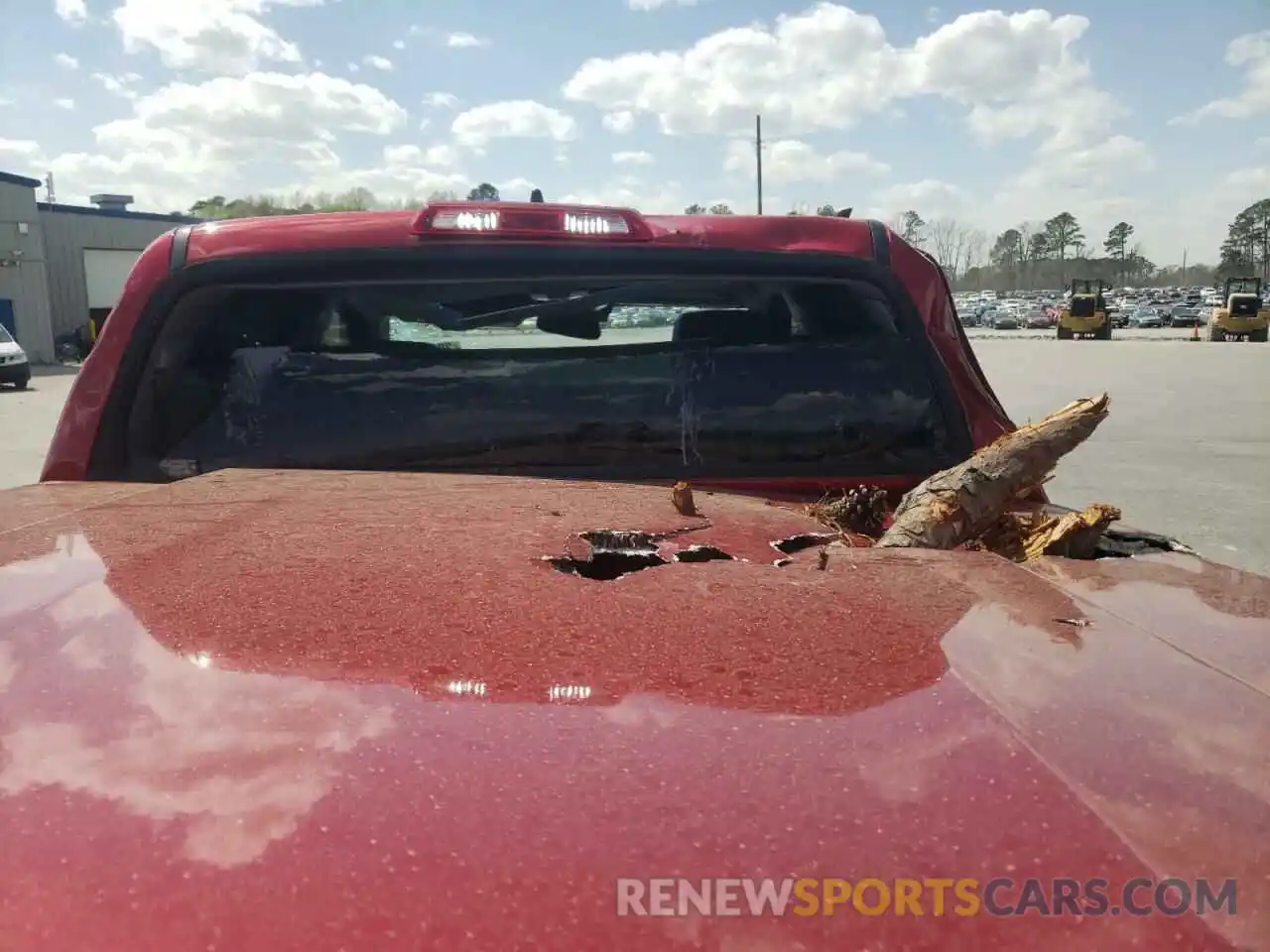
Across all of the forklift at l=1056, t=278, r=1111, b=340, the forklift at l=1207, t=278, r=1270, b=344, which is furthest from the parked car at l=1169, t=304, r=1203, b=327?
the forklift at l=1207, t=278, r=1270, b=344

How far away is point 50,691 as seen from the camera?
108 centimetres

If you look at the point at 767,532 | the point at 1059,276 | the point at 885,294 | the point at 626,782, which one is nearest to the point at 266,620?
the point at 626,782

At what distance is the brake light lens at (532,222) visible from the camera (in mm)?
2416

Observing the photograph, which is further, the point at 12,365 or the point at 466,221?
the point at 12,365

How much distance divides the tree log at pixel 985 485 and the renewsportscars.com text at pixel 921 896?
111 cm

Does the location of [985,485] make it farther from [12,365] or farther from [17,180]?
[17,180]

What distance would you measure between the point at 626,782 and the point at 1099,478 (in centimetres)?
1043

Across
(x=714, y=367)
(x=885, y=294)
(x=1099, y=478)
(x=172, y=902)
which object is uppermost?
(x=885, y=294)

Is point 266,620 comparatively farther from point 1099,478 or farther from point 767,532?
point 1099,478

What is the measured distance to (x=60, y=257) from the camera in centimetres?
4072

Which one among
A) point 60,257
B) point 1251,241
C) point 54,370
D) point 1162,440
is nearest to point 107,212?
point 60,257

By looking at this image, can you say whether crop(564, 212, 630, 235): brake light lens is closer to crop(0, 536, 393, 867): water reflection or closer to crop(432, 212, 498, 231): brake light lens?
crop(432, 212, 498, 231): brake light lens

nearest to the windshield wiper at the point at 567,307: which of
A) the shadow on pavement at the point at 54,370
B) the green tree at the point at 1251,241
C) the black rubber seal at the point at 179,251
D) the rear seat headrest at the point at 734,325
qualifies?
the rear seat headrest at the point at 734,325

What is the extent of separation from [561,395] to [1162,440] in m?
12.7
